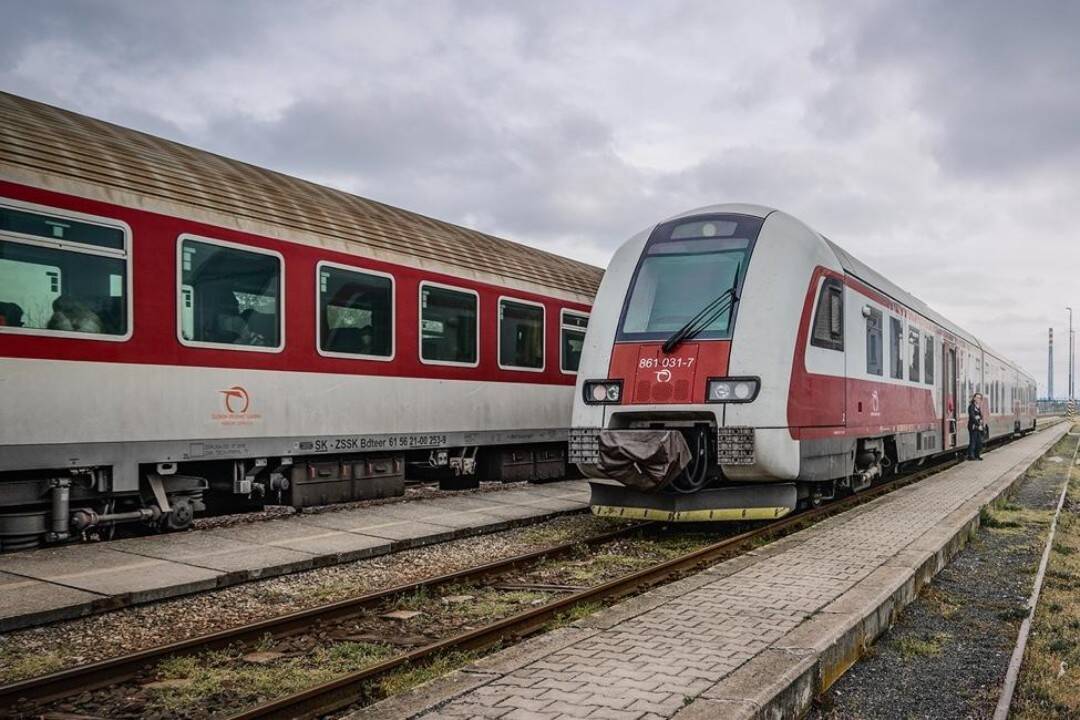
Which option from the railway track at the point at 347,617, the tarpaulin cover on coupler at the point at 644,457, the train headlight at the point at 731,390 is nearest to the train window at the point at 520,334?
the railway track at the point at 347,617

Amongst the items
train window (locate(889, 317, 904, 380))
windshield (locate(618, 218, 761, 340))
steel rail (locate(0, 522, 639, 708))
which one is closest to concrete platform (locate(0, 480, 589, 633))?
steel rail (locate(0, 522, 639, 708))

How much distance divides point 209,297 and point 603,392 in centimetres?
417

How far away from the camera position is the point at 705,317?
908cm

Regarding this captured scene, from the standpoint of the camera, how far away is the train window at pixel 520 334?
554 inches

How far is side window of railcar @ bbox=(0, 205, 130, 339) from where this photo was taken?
7836 mm

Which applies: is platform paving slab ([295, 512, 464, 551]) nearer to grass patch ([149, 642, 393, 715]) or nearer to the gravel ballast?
grass patch ([149, 642, 393, 715])

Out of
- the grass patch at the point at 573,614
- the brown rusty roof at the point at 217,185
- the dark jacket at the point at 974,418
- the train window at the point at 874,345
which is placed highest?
the brown rusty roof at the point at 217,185

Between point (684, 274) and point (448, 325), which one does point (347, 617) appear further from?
point (448, 325)

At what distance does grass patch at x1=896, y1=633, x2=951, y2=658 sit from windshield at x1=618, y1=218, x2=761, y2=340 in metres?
3.69

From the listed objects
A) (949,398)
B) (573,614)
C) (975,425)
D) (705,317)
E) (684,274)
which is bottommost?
(573,614)

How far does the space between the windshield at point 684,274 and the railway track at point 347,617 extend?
7.18ft

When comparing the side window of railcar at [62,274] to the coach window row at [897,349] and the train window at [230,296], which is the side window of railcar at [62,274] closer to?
the train window at [230,296]

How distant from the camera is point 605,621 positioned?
5.48m

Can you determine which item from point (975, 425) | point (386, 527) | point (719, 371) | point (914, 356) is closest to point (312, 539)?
point (386, 527)
